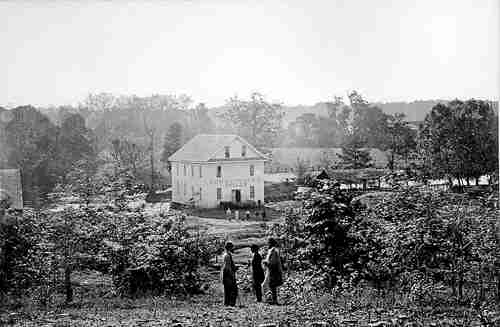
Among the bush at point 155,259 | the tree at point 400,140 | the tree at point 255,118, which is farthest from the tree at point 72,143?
the tree at point 400,140

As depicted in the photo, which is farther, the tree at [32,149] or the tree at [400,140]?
the tree at [400,140]

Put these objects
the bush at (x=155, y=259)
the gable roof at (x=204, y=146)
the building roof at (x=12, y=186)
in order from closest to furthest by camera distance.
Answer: the bush at (x=155, y=259) < the building roof at (x=12, y=186) < the gable roof at (x=204, y=146)

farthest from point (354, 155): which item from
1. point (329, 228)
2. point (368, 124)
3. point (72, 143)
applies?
point (72, 143)

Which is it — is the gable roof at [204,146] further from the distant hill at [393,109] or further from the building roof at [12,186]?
the building roof at [12,186]

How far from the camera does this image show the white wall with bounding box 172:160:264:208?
5.29m

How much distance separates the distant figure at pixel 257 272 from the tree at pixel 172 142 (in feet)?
4.17

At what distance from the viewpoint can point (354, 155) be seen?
5508 millimetres

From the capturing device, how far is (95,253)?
5117 mm

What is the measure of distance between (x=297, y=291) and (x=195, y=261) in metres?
0.87

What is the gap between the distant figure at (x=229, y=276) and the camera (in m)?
4.40

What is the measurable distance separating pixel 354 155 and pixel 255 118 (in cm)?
95

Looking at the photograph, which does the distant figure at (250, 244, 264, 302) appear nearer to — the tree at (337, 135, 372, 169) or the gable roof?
the gable roof

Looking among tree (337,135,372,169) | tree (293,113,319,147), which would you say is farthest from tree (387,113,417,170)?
Result: tree (293,113,319,147)

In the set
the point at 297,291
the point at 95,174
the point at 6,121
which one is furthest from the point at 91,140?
the point at 297,291
